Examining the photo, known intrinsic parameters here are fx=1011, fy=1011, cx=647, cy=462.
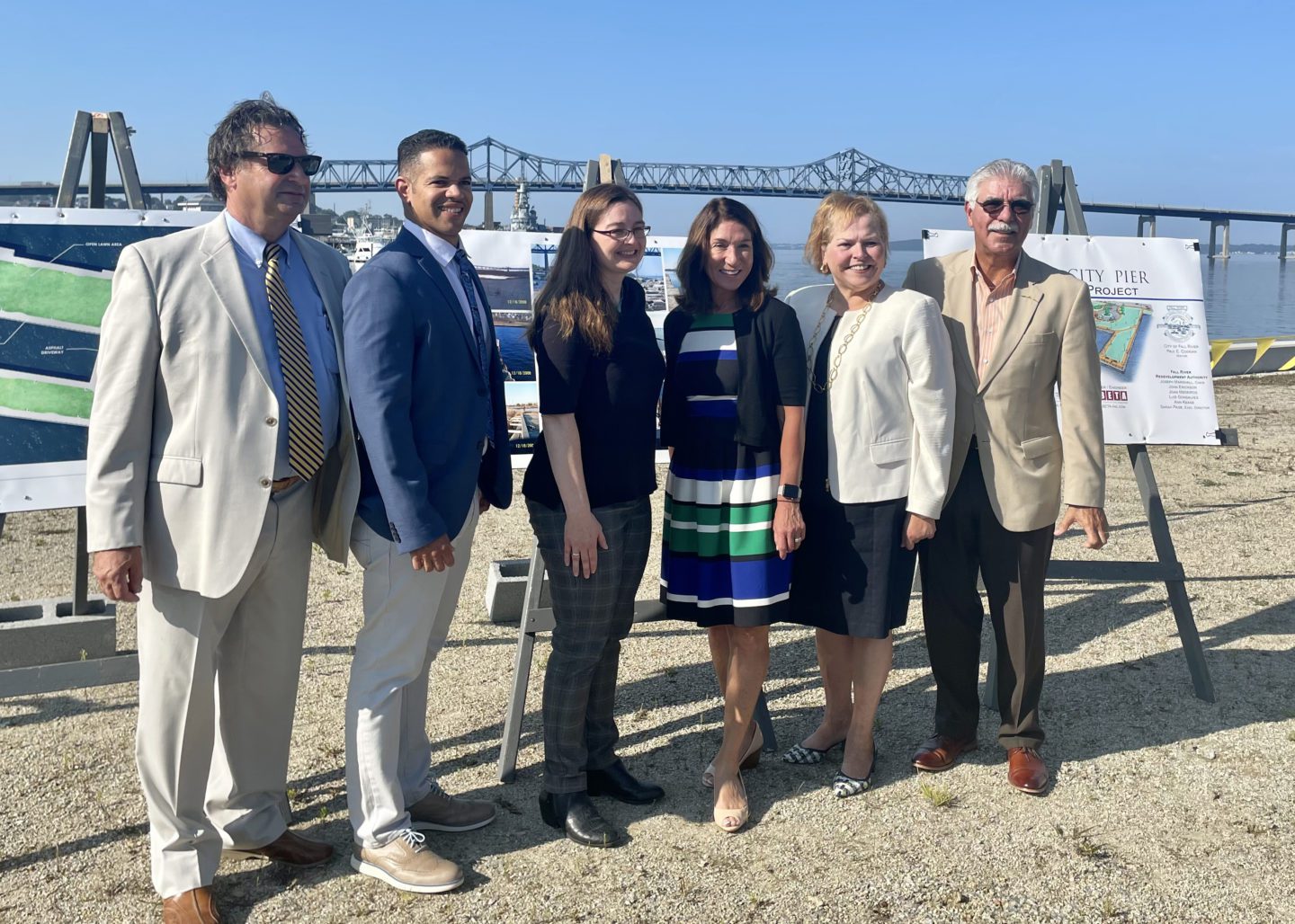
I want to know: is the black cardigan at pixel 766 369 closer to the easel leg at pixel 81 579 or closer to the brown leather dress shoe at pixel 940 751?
the brown leather dress shoe at pixel 940 751

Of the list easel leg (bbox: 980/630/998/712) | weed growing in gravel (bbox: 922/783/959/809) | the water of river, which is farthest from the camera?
the water of river

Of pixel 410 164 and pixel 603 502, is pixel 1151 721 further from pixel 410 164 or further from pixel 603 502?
pixel 410 164

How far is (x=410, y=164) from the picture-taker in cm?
254

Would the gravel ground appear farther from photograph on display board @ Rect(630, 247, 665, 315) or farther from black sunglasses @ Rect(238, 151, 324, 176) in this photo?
black sunglasses @ Rect(238, 151, 324, 176)

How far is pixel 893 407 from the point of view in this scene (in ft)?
9.45

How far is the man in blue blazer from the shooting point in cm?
237

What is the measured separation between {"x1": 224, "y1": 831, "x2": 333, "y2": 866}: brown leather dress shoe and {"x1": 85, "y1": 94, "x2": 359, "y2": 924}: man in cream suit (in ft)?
0.21

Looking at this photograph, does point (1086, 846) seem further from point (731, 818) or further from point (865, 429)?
point (865, 429)

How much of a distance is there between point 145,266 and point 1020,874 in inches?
103

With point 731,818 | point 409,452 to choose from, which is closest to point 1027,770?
point 731,818

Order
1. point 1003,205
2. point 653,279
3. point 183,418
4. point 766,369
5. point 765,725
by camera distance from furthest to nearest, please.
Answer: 1. point 653,279
2. point 765,725
3. point 1003,205
4. point 766,369
5. point 183,418

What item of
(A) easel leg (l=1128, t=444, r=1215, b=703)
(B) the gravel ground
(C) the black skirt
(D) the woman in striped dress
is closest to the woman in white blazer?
(C) the black skirt

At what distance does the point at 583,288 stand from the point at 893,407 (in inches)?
37.6

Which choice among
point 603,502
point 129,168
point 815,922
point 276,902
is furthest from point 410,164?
point 815,922
